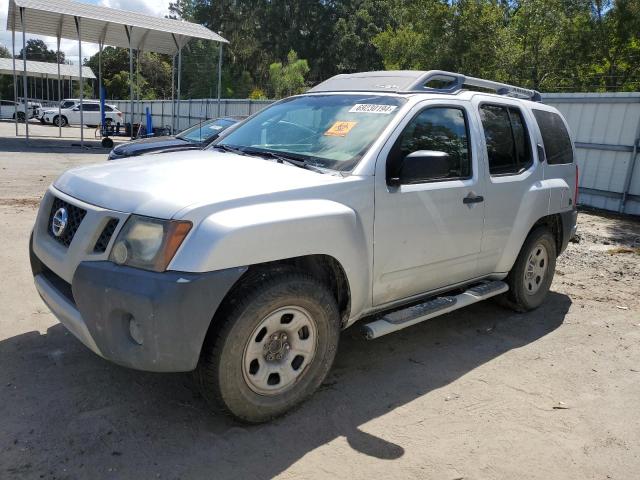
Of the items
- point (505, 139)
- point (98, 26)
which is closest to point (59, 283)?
point (505, 139)

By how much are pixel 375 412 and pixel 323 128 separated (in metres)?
1.92

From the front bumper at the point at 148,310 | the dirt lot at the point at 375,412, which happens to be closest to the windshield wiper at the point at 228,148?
the front bumper at the point at 148,310

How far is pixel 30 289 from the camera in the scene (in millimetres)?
4930

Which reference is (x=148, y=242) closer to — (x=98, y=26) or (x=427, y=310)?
(x=427, y=310)

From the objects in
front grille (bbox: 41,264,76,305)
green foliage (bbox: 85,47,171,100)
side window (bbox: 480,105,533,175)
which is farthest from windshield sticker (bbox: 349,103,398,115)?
green foliage (bbox: 85,47,171,100)

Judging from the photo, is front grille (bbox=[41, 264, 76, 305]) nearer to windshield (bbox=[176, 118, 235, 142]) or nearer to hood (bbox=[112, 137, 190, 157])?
hood (bbox=[112, 137, 190, 157])

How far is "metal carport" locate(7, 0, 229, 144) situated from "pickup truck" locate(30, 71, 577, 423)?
1625 centimetres

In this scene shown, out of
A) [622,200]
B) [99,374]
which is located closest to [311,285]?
[99,374]

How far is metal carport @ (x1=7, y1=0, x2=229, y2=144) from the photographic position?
17.5 meters

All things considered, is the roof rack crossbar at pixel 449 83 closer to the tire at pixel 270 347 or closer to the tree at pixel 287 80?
the tire at pixel 270 347

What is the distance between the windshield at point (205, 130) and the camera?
10.9 m

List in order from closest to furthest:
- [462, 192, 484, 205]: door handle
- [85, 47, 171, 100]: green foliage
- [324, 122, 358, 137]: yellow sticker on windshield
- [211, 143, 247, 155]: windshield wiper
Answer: [324, 122, 358, 137]: yellow sticker on windshield → [211, 143, 247, 155]: windshield wiper → [462, 192, 484, 205]: door handle → [85, 47, 171, 100]: green foliage

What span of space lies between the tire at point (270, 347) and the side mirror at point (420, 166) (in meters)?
0.91

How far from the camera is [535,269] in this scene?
519 cm
